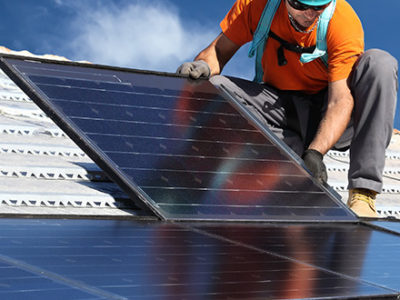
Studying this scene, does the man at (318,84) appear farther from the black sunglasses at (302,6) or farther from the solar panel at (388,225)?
the solar panel at (388,225)

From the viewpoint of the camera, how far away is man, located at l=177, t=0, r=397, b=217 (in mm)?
4840

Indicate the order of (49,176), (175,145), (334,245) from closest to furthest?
(334,245)
(175,145)
(49,176)

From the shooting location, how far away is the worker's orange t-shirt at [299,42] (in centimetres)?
498

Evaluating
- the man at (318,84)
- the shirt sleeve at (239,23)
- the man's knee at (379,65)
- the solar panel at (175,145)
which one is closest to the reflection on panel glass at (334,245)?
the solar panel at (175,145)

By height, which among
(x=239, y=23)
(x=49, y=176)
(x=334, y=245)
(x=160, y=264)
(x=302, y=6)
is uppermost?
(x=239, y=23)

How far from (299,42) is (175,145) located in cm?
160

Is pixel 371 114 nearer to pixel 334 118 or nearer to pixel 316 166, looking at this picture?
pixel 334 118

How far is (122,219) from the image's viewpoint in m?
3.35

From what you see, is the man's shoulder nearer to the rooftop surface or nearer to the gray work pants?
the gray work pants

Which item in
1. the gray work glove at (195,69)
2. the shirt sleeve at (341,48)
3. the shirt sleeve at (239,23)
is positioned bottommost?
the gray work glove at (195,69)

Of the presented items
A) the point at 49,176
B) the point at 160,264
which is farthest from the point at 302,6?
the point at 160,264

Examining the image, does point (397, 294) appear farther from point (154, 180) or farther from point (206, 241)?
point (154, 180)

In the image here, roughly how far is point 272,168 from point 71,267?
2.00 m

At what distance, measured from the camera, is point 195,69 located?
508 cm
